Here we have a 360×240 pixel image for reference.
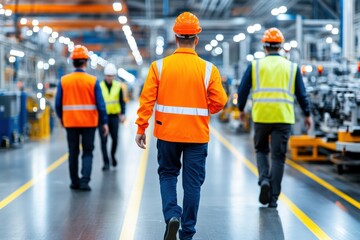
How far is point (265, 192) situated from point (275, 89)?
116 centimetres

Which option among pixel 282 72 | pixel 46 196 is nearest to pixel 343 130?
pixel 282 72

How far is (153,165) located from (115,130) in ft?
3.47

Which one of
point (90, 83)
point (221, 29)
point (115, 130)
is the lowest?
point (115, 130)

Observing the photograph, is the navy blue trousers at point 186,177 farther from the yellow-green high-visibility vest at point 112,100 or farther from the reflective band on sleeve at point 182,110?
the yellow-green high-visibility vest at point 112,100

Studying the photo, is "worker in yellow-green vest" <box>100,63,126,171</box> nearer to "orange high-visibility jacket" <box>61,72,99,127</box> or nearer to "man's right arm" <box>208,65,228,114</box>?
"orange high-visibility jacket" <box>61,72,99,127</box>

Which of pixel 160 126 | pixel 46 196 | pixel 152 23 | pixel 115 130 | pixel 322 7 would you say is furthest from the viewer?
pixel 152 23

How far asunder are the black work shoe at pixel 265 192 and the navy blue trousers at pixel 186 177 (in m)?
1.88

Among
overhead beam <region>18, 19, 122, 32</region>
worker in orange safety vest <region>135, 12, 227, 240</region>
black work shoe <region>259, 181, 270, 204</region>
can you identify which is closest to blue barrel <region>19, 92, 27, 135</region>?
overhead beam <region>18, 19, 122, 32</region>

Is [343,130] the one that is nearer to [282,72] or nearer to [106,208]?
[282,72]

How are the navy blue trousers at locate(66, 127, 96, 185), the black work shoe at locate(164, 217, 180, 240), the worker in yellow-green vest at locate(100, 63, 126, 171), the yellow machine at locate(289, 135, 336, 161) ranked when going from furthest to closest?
the yellow machine at locate(289, 135, 336, 161) → the worker in yellow-green vest at locate(100, 63, 126, 171) → the navy blue trousers at locate(66, 127, 96, 185) → the black work shoe at locate(164, 217, 180, 240)

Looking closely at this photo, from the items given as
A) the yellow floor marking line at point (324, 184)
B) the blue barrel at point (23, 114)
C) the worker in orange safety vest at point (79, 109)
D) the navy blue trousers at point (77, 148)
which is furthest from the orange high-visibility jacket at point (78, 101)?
the blue barrel at point (23, 114)

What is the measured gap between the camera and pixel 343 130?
941cm

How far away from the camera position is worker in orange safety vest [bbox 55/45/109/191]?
7875 mm

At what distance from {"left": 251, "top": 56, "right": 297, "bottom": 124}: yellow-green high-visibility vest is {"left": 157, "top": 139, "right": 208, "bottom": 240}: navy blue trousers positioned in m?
1.88
